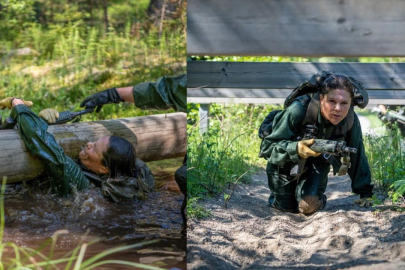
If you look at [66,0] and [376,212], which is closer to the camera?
[376,212]

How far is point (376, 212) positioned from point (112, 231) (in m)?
1.95

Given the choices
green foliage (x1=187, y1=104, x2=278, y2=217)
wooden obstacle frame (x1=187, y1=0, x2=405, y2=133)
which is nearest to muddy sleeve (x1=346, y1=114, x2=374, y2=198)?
green foliage (x1=187, y1=104, x2=278, y2=217)

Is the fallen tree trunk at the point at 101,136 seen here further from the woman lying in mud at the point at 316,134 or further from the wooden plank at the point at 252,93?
the woman lying in mud at the point at 316,134

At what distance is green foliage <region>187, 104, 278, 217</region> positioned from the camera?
185 inches

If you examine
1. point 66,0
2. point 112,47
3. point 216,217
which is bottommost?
point 216,217

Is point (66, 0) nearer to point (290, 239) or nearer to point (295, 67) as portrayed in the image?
point (295, 67)

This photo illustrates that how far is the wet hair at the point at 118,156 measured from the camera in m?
4.21

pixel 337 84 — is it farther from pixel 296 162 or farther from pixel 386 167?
pixel 386 167

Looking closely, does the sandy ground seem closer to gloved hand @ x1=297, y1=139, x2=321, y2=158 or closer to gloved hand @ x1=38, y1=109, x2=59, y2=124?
gloved hand @ x1=297, y1=139, x2=321, y2=158

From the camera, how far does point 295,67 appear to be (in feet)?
16.6

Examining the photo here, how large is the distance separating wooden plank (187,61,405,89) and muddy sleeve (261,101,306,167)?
920 millimetres

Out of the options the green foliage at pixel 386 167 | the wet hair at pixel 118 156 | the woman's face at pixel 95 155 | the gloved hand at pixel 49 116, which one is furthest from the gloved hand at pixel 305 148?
the gloved hand at pixel 49 116

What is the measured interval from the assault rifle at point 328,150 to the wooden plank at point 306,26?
2.88 ft

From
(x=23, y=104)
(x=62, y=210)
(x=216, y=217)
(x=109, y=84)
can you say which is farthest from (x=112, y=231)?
(x=109, y=84)
